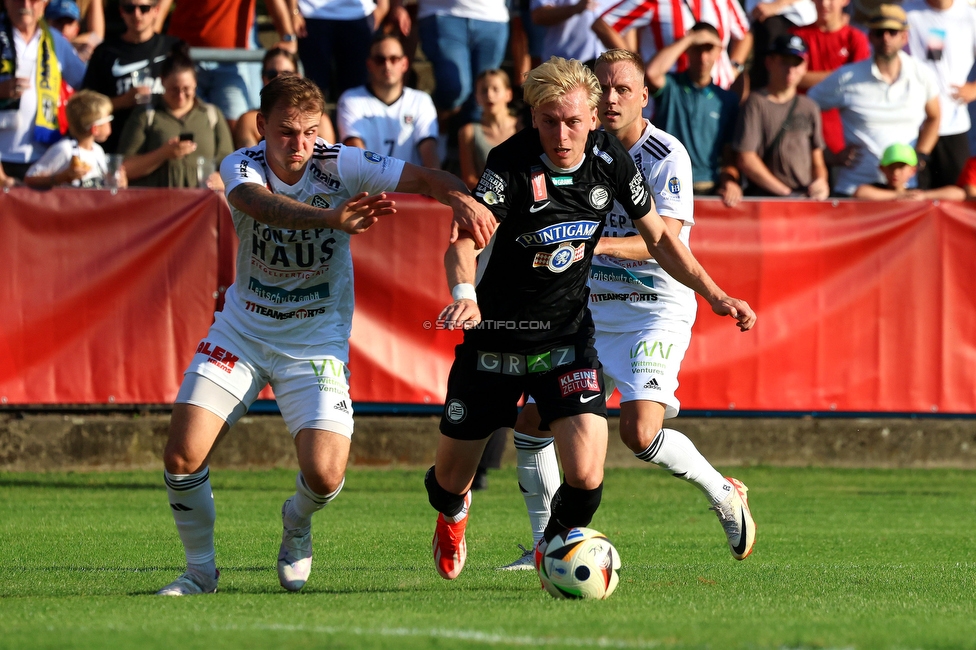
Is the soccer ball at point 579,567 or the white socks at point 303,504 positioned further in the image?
the white socks at point 303,504

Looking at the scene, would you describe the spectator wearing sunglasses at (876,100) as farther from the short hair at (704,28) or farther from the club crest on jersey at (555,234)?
the club crest on jersey at (555,234)

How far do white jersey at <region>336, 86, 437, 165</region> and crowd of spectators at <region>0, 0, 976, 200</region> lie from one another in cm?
2

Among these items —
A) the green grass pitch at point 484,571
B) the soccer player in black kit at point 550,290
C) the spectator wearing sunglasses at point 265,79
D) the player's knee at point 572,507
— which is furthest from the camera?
the spectator wearing sunglasses at point 265,79

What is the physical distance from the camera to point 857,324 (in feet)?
42.2

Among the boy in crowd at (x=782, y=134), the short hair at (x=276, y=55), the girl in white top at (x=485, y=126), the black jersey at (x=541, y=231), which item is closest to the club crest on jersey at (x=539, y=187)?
the black jersey at (x=541, y=231)

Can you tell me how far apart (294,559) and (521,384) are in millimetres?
1349

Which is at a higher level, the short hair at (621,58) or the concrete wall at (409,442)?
the short hair at (621,58)

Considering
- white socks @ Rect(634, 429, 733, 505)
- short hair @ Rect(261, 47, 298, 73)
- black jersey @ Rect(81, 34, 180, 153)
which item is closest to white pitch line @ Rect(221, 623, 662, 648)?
white socks @ Rect(634, 429, 733, 505)

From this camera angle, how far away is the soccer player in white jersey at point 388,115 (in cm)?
Answer: 1319

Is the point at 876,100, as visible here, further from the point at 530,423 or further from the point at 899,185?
the point at 530,423

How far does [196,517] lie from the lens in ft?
21.5

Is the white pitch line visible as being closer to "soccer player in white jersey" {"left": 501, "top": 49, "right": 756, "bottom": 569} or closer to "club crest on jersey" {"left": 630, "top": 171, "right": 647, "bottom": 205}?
"club crest on jersey" {"left": 630, "top": 171, "right": 647, "bottom": 205}

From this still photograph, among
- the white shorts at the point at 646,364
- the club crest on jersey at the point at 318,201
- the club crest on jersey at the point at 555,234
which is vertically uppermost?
the club crest on jersey at the point at 555,234

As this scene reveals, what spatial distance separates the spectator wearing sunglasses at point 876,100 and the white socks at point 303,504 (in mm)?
8462
